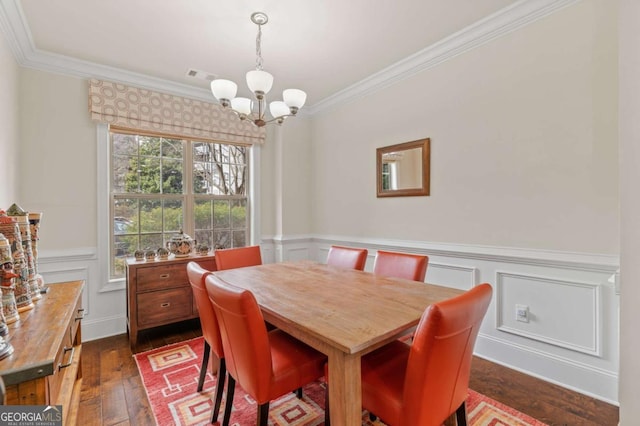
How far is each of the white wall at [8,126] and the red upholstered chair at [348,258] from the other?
2.52 meters

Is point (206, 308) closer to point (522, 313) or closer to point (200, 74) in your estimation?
point (522, 313)

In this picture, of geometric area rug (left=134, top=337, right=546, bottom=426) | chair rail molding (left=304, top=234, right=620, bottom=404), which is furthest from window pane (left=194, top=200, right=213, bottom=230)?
chair rail molding (left=304, top=234, right=620, bottom=404)

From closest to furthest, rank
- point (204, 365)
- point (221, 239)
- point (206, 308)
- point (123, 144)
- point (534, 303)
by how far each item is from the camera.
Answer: point (206, 308), point (204, 365), point (534, 303), point (123, 144), point (221, 239)

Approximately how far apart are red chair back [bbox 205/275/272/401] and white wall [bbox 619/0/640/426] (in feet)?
5.05

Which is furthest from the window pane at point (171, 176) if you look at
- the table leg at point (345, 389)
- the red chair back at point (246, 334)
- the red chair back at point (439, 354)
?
the red chair back at point (439, 354)

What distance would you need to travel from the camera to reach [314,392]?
203 centimetres

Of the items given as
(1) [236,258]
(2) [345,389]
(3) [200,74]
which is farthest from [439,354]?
(3) [200,74]

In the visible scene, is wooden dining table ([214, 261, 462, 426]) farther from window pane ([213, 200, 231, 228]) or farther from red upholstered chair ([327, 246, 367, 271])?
window pane ([213, 200, 231, 228])

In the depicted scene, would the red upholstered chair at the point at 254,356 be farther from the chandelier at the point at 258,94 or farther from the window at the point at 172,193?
the window at the point at 172,193

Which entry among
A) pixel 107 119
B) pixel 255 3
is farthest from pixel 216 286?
pixel 107 119

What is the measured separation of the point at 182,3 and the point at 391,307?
7.77 feet

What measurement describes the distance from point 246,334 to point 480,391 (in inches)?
68.2

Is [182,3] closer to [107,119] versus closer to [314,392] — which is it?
[107,119]

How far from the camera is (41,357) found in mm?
979
